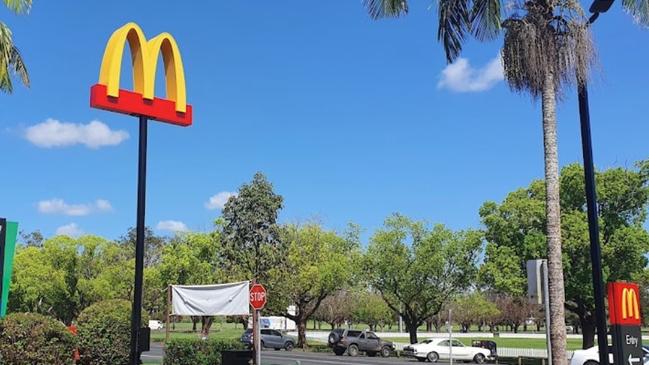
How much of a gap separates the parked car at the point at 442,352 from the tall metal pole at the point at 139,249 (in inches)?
1091

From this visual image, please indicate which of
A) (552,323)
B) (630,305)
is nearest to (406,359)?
(552,323)

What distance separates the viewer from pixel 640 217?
3344 cm

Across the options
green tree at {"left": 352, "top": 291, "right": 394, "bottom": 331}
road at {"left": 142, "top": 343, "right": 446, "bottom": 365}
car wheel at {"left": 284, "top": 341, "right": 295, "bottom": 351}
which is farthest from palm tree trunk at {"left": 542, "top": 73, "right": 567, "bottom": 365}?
green tree at {"left": 352, "top": 291, "right": 394, "bottom": 331}

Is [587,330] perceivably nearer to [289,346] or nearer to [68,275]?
[289,346]

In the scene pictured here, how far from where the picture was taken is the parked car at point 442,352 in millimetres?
37094

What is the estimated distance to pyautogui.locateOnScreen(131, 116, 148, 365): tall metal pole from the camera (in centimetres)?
1106

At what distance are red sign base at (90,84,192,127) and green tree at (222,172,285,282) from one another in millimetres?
33038

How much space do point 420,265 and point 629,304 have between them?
110 ft

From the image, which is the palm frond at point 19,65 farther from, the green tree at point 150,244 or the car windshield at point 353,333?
Answer: the green tree at point 150,244

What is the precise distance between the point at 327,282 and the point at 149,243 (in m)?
51.8

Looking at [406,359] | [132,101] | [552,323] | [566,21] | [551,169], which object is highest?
[566,21]

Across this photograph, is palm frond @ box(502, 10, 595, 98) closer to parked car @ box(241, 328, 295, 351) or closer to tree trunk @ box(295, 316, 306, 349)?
parked car @ box(241, 328, 295, 351)

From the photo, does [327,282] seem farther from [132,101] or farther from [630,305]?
[630,305]

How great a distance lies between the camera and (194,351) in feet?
58.7
